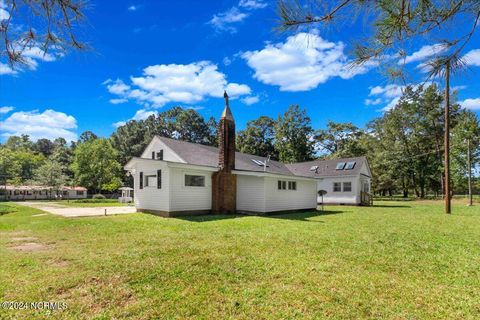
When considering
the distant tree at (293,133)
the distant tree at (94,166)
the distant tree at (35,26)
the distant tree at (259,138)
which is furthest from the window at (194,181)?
the distant tree at (94,166)

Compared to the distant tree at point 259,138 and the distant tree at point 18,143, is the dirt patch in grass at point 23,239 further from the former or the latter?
the distant tree at point 18,143

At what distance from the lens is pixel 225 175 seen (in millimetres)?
15266

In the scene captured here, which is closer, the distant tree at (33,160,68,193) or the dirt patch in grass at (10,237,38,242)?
the dirt patch in grass at (10,237,38,242)

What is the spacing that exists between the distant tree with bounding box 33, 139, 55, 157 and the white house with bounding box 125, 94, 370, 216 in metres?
84.8

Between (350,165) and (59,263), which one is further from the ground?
(350,165)

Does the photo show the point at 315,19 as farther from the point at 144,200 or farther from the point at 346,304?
the point at 144,200

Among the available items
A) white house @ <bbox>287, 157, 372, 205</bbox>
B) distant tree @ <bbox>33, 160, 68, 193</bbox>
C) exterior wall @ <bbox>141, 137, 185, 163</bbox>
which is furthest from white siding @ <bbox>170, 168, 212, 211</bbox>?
distant tree @ <bbox>33, 160, 68, 193</bbox>

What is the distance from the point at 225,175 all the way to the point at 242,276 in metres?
10.7

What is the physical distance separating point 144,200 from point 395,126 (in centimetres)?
3571

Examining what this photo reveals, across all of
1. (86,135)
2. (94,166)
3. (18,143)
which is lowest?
(94,166)

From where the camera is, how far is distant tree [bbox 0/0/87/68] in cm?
260

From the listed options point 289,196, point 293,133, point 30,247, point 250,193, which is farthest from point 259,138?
point 30,247

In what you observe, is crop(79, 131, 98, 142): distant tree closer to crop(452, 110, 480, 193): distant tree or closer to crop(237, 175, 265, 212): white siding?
crop(237, 175, 265, 212): white siding

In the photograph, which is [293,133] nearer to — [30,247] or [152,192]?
[152,192]
